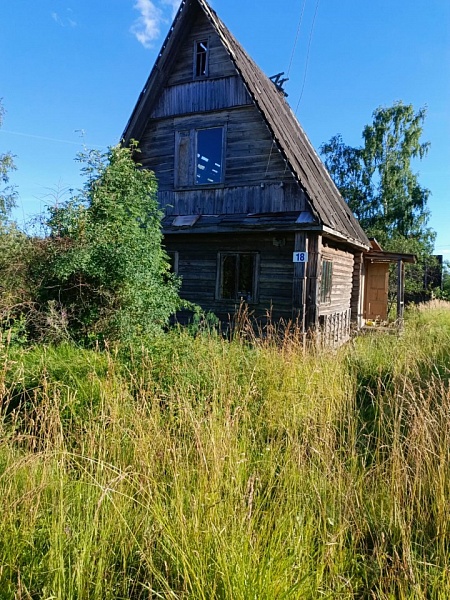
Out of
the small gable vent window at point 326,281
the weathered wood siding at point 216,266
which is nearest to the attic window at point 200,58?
the weathered wood siding at point 216,266

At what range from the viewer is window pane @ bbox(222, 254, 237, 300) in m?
10.3

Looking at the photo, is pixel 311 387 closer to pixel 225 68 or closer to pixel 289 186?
pixel 289 186

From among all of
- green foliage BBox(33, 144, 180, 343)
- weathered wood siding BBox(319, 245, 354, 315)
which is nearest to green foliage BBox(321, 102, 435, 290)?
weathered wood siding BBox(319, 245, 354, 315)

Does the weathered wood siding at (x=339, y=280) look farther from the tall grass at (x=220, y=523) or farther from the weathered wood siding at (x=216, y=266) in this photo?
the tall grass at (x=220, y=523)

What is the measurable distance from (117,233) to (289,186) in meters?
4.66

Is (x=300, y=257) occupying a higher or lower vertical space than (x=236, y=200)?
lower

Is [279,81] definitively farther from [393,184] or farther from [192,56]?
[393,184]

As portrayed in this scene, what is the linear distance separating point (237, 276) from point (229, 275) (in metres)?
0.26

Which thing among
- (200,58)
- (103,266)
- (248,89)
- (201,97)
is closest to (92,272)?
(103,266)

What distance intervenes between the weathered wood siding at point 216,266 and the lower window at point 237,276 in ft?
0.40

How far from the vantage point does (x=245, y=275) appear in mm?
10133

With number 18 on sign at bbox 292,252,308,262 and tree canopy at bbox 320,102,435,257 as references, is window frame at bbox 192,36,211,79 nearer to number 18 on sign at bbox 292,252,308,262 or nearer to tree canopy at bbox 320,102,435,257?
number 18 on sign at bbox 292,252,308,262

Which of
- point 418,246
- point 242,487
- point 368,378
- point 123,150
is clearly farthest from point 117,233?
point 418,246

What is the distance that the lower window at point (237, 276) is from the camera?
9930 mm
